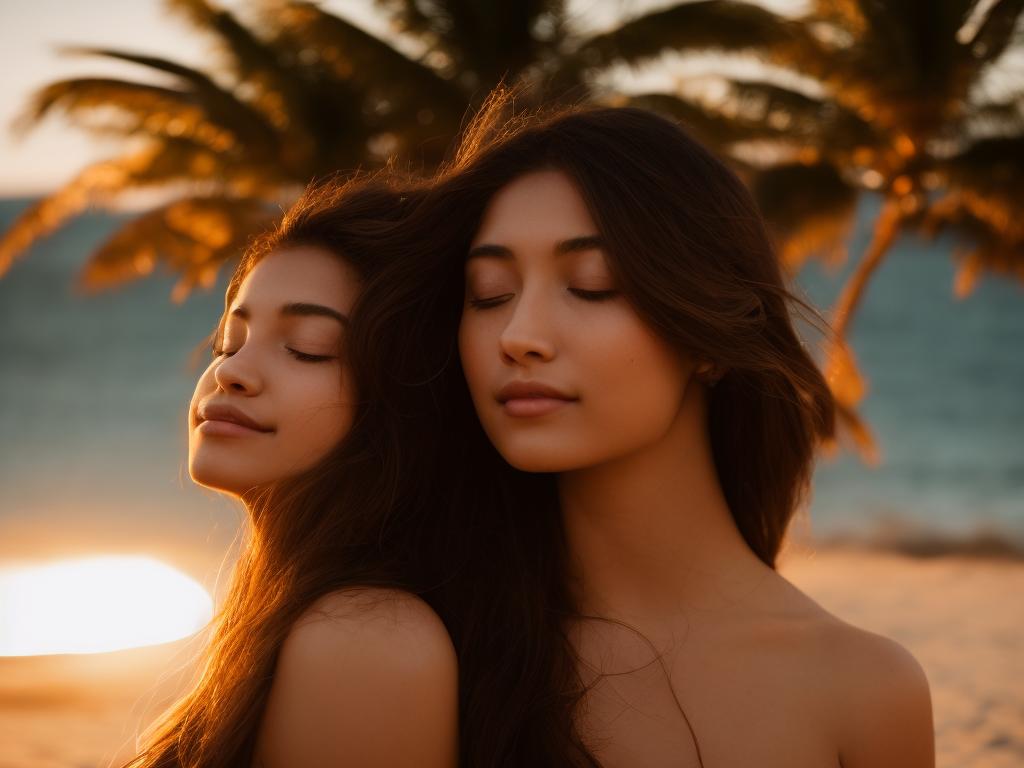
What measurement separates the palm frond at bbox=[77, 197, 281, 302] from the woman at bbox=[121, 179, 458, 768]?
41.1 ft

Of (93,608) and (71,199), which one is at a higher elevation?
(71,199)

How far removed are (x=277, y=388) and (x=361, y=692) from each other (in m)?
0.74

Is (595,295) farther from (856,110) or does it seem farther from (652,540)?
(856,110)

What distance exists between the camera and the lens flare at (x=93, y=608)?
1070cm

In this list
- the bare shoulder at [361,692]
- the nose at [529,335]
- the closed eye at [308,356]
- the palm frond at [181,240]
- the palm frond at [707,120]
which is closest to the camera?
the bare shoulder at [361,692]

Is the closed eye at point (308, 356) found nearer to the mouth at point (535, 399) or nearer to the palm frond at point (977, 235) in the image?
the mouth at point (535, 399)

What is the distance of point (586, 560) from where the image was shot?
2.69 m

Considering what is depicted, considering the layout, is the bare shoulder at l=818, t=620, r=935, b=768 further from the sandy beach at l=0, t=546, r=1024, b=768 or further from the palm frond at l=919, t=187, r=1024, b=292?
the palm frond at l=919, t=187, r=1024, b=292

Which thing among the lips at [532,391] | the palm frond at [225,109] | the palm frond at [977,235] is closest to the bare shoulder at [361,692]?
the lips at [532,391]

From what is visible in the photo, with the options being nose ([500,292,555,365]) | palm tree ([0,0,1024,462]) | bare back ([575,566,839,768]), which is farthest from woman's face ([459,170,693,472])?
palm tree ([0,0,1024,462])

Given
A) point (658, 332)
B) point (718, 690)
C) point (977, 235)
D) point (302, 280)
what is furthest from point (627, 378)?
point (977, 235)

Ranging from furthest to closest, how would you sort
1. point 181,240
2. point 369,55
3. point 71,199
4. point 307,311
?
point 181,240, point 71,199, point 369,55, point 307,311

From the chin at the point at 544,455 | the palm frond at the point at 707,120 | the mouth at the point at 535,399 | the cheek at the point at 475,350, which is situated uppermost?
the palm frond at the point at 707,120

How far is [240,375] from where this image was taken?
2.55m
